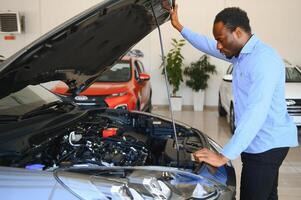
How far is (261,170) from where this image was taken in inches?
84.0

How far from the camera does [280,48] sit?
391 inches

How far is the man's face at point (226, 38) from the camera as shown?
200 cm

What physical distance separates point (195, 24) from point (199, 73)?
4.65 ft

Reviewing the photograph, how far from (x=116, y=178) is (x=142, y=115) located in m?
1.37

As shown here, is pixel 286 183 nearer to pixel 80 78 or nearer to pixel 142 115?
pixel 142 115

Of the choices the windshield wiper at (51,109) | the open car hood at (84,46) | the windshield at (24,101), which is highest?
the open car hood at (84,46)

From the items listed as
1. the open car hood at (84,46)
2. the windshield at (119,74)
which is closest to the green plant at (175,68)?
the windshield at (119,74)

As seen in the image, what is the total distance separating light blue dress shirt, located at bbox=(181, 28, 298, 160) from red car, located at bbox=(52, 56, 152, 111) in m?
2.90

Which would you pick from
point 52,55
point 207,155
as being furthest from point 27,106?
point 207,155

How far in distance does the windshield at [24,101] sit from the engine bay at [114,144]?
0.25 m

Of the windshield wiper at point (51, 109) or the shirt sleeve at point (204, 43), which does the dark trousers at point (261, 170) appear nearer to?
the shirt sleeve at point (204, 43)

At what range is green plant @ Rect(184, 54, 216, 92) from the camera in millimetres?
9484

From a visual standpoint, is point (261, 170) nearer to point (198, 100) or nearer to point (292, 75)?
point (292, 75)

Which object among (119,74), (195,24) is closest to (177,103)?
(195,24)
